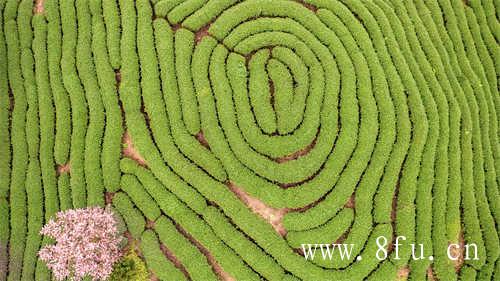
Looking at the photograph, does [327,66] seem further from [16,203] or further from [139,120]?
[16,203]

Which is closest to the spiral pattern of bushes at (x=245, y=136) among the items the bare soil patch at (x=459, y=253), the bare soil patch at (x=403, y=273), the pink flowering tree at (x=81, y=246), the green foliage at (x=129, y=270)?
the bare soil patch at (x=403, y=273)

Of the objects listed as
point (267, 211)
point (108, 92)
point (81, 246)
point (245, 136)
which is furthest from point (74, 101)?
point (267, 211)

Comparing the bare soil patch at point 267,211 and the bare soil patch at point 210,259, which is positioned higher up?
the bare soil patch at point 267,211

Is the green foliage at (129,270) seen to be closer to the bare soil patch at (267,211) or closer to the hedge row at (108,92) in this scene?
the hedge row at (108,92)

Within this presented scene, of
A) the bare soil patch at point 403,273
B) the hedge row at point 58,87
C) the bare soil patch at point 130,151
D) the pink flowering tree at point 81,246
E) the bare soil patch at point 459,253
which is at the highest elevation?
the hedge row at point 58,87

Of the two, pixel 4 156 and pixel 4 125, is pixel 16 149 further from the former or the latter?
pixel 4 125

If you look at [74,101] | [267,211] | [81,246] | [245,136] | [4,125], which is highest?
[74,101]
